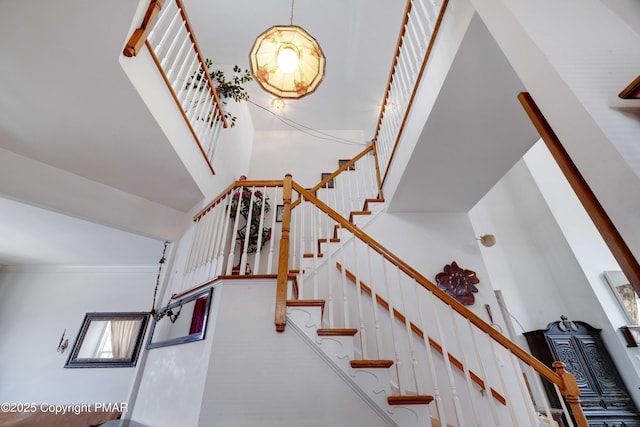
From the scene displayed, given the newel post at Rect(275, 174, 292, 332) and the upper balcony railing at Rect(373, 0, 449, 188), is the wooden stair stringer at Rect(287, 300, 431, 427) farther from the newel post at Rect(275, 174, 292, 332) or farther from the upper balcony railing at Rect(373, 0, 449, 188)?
the upper balcony railing at Rect(373, 0, 449, 188)

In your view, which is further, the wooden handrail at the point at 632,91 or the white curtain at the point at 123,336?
the white curtain at the point at 123,336

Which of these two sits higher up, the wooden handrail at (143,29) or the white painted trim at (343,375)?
the wooden handrail at (143,29)

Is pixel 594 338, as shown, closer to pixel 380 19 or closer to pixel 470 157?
pixel 470 157

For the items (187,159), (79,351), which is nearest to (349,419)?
(187,159)

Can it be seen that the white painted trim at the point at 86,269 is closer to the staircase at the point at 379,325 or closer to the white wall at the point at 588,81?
the staircase at the point at 379,325

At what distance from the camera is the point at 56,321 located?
161 inches

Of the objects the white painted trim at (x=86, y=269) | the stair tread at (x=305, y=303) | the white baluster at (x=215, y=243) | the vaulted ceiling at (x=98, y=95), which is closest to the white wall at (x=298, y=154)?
the vaulted ceiling at (x=98, y=95)

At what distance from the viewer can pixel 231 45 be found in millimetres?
4191

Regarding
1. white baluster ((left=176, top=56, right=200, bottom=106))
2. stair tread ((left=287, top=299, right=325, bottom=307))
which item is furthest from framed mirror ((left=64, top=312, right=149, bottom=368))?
stair tread ((left=287, top=299, right=325, bottom=307))

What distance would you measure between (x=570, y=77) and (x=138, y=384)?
11.1 feet

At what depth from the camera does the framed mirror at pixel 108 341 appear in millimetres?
3797

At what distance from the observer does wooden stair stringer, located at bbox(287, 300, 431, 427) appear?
1478 mm

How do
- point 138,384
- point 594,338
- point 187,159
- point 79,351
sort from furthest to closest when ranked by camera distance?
point 79,351 < point 594,338 < point 187,159 < point 138,384

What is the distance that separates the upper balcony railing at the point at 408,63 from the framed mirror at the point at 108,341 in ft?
14.7
